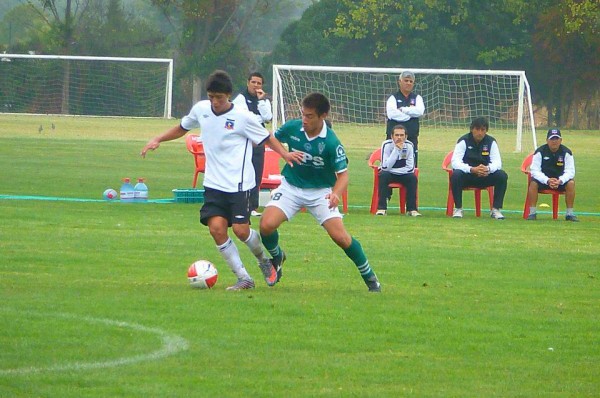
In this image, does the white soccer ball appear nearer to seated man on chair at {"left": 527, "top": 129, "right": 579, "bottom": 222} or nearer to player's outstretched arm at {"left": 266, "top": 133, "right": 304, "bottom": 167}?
player's outstretched arm at {"left": 266, "top": 133, "right": 304, "bottom": 167}

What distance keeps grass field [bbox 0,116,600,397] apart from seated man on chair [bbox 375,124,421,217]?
1.07 ft

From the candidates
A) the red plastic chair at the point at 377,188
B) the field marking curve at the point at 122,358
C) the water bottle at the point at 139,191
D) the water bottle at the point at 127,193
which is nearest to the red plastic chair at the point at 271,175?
the red plastic chair at the point at 377,188

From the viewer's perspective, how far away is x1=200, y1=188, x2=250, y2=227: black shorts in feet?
32.4

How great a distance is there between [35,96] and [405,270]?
42.8 metres

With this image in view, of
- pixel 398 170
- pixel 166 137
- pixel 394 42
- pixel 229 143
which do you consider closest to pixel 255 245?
pixel 229 143

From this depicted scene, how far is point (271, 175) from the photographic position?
62.4ft

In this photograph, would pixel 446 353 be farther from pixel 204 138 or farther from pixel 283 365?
pixel 204 138

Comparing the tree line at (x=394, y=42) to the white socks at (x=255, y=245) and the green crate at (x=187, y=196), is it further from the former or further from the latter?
the white socks at (x=255, y=245)

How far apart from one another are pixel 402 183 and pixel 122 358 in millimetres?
11247

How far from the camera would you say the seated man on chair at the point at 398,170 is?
17781 mm

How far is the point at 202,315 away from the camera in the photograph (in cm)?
855

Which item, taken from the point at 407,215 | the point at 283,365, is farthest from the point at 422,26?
the point at 283,365

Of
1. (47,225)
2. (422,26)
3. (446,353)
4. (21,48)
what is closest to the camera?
(446,353)

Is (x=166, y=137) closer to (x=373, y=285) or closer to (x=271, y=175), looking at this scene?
(x=373, y=285)
